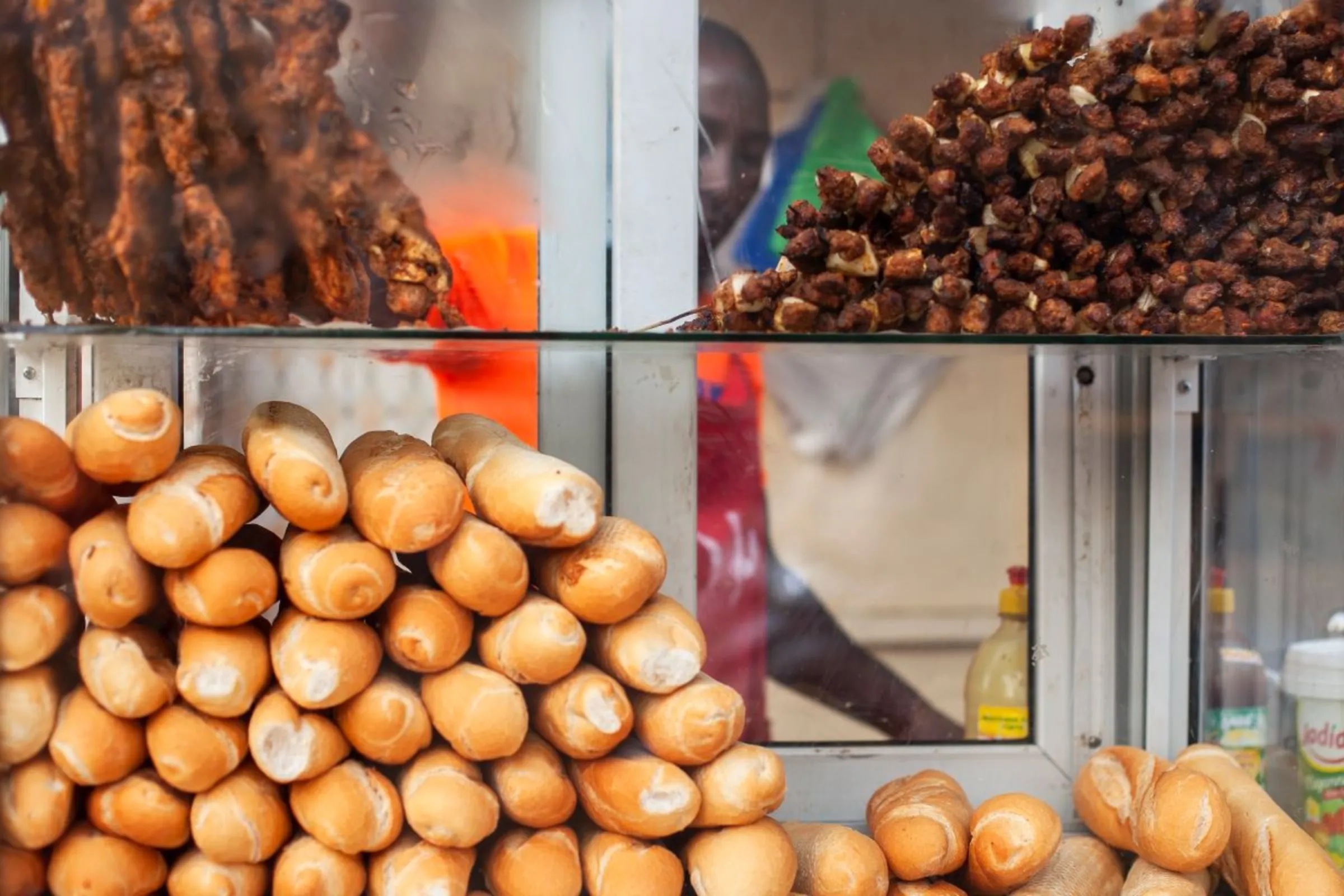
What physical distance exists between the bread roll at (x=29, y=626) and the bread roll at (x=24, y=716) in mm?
12

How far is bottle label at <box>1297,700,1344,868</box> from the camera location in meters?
1.27

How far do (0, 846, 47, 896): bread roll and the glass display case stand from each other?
19.0 inches

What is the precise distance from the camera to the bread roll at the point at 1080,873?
111cm

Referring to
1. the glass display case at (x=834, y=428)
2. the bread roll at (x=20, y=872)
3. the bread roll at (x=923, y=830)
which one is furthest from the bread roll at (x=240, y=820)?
the bread roll at (x=923, y=830)

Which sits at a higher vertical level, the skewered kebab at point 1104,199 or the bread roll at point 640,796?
the skewered kebab at point 1104,199

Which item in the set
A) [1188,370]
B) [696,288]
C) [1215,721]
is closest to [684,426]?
[696,288]

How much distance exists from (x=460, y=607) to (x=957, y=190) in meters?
0.62

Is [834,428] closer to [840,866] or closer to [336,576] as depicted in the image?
[840,866]

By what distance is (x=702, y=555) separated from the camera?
4.59 ft

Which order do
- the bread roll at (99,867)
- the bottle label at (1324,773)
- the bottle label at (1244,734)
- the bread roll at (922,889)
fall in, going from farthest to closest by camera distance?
the bottle label at (1244,734), the bottle label at (1324,773), the bread roll at (922,889), the bread roll at (99,867)

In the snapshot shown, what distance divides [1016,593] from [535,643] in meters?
0.74

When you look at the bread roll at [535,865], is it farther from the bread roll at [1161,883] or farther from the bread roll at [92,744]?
the bread roll at [1161,883]

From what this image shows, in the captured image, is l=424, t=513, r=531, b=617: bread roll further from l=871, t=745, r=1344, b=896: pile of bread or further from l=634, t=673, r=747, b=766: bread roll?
l=871, t=745, r=1344, b=896: pile of bread

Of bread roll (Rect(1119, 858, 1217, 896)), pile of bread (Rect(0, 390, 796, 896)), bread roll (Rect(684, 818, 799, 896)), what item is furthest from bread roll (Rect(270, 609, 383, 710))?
bread roll (Rect(1119, 858, 1217, 896))
